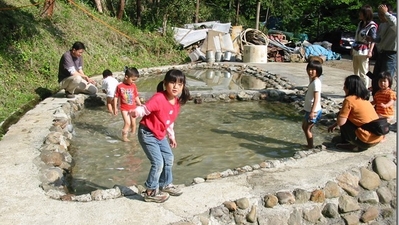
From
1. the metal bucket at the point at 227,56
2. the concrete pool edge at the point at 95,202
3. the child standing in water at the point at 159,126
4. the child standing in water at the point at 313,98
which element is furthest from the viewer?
the metal bucket at the point at 227,56

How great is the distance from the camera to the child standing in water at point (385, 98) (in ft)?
19.4

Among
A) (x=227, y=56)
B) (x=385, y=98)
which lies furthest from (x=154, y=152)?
(x=227, y=56)

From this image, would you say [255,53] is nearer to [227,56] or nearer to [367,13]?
[227,56]

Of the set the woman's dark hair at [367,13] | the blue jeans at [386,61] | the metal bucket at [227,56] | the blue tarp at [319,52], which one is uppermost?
the woman's dark hair at [367,13]

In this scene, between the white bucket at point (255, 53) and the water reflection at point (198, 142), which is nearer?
the water reflection at point (198, 142)

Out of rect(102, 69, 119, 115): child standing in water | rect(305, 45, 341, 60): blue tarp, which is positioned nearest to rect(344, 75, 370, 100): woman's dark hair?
rect(102, 69, 119, 115): child standing in water

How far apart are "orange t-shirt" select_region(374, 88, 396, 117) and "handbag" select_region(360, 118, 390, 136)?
1.03 meters

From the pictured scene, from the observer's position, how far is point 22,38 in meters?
10.4

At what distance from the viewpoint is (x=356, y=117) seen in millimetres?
5176

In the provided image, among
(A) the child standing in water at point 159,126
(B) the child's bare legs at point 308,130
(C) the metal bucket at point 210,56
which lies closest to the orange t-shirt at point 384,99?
(B) the child's bare legs at point 308,130

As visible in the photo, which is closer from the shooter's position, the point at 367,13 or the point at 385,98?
the point at 385,98

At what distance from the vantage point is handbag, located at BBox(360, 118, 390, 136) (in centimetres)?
498

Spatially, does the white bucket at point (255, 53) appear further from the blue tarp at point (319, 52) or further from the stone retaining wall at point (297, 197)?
the stone retaining wall at point (297, 197)

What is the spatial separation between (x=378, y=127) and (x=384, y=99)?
1132mm
